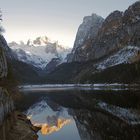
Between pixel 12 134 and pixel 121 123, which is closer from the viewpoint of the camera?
pixel 12 134

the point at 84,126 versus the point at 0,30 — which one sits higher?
the point at 0,30

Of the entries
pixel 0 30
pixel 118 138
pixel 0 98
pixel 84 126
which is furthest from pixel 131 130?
pixel 0 30

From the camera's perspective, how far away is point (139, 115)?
68.2 meters

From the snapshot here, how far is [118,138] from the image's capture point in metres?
47.0

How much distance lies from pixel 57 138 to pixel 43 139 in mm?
2566

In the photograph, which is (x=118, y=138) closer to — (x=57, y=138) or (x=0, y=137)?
(x=57, y=138)

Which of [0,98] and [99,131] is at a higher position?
[0,98]

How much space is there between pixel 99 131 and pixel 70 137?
15.1 feet

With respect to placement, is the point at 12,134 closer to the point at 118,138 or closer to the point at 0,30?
the point at 118,138

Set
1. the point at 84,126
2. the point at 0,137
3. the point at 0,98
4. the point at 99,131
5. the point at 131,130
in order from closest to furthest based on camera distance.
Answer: the point at 0,137 → the point at 0,98 → the point at 131,130 → the point at 99,131 → the point at 84,126

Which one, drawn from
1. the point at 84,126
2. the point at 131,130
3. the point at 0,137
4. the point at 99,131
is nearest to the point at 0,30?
the point at 84,126

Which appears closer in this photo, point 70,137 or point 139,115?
point 70,137

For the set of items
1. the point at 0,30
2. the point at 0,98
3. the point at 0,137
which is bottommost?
the point at 0,137

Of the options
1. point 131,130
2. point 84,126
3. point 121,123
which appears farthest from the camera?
point 84,126
